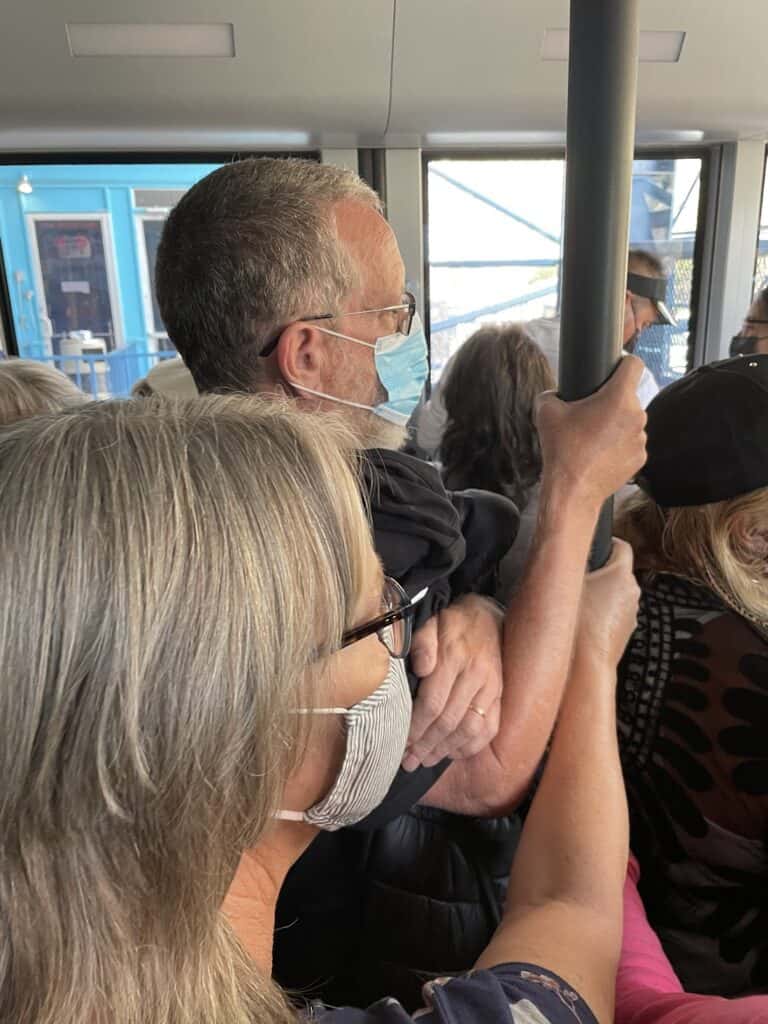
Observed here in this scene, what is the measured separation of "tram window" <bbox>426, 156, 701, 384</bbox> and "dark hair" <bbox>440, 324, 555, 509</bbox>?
122cm

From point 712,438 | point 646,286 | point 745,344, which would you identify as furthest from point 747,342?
point 712,438

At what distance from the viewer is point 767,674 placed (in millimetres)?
1028

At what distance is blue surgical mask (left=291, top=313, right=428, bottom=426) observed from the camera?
4.25ft

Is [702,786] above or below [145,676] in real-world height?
below

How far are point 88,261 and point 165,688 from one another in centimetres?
344

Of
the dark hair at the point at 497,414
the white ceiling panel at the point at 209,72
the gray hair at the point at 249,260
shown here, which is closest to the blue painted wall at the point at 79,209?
the white ceiling panel at the point at 209,72

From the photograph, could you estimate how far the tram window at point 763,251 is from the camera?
351cm

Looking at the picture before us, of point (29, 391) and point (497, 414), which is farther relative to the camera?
point (497, 414)

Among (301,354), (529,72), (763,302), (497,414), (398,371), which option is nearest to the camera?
(301,354)

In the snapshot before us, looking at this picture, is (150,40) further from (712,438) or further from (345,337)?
(712,438)

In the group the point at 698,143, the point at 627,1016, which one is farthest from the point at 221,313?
the point at 698,143

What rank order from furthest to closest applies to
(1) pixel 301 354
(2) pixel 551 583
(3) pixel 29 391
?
1. (3) pixel 29 391
2. (1) pixel 301 354
3. (2) pixel 551 583

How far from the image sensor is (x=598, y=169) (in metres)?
0.62

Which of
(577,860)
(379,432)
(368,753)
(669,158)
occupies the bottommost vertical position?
(577,860)
